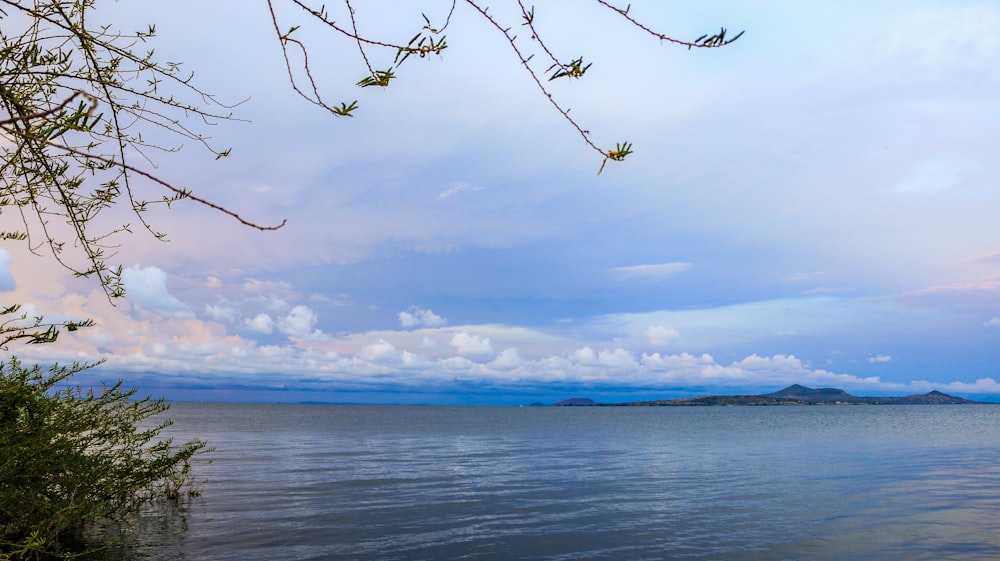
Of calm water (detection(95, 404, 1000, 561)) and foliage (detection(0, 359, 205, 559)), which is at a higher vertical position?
foliage (detection(0, 359, 205, 559))

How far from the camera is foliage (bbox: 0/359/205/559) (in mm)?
10930

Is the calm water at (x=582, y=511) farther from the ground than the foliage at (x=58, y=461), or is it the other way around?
the foliage at (x=58, y=461)

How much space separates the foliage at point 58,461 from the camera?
10.9m

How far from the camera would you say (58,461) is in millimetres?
12773

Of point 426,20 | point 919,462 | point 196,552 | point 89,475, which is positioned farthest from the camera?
point 919,462

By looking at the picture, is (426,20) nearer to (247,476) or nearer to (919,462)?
(247,476)

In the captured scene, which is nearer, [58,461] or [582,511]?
[58,461]

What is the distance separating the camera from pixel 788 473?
1537 inches

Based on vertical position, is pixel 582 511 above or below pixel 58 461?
below

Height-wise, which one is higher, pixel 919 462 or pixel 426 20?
pixel 426 20

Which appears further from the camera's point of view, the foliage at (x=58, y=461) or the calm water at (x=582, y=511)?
the calm water at (x=582, y=511)

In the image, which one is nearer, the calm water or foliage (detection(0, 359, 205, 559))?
foliage (detection(0, 359, 205, 559))

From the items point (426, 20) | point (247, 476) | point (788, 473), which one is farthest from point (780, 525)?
point (247, 476)

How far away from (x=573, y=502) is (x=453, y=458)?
2297 cm
